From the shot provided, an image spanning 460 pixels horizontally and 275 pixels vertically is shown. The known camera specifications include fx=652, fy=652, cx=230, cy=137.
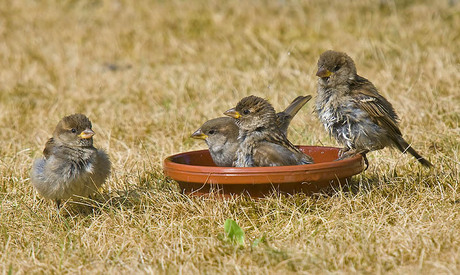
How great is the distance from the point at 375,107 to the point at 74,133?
7.43 feet

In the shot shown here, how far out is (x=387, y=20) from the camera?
9727mm

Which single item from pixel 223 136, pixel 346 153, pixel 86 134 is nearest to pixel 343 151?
pixel 346 153

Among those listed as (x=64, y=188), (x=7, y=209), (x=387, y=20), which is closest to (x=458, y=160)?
(x=64, y=188)

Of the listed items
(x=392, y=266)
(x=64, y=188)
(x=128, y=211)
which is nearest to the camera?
(x=392, y=266)

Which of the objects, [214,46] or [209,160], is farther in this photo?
[214,46]

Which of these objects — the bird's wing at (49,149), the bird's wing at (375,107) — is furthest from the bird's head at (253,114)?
the bird's wing at (49,149)

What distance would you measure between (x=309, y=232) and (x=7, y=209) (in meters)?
2.09

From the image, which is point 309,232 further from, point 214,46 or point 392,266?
point 214,46

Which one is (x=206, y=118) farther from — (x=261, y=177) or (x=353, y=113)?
(x=261, y=177)

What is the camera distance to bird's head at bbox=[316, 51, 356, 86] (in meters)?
5.04

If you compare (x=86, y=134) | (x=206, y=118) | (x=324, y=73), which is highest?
(x=324, y=73)

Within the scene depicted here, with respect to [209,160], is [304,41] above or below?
above

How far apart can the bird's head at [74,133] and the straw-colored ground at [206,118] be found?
0.44 meters

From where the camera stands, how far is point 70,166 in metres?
4.68
